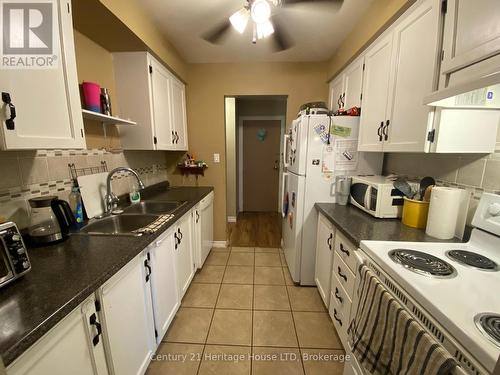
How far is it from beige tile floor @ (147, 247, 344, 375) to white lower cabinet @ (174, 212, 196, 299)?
0.21m

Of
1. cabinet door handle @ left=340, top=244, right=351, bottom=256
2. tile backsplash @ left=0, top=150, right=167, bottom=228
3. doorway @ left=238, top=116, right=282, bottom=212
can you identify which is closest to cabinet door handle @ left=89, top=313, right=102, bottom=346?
tile backsplash @ left=0, top=150, right=167, bottom=228

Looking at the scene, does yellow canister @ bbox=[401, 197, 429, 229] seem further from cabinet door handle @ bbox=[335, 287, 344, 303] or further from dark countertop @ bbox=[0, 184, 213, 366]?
dark countertop @ bbox=[0, 184, 213, 366]

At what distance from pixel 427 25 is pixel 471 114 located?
0.53 metres

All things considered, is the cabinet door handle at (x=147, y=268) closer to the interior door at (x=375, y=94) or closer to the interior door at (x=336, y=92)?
the interior door at (x=375, y=94)

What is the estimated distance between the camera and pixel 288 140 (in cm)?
245

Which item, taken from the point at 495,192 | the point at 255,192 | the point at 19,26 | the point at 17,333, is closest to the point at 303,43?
the point at 495,192

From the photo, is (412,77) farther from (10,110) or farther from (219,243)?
(219,243)

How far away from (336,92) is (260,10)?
161 cm

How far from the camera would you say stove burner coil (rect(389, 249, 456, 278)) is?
848 millimetres

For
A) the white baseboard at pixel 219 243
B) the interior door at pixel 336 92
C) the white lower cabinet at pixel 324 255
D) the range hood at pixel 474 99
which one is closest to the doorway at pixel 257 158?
the white baseboard at pixel 219 243

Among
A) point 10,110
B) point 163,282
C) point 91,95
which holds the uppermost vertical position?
point 91,95

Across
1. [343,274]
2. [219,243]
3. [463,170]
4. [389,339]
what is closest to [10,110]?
[389,339]

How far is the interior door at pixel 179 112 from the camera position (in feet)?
7.87

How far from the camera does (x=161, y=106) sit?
212cm
